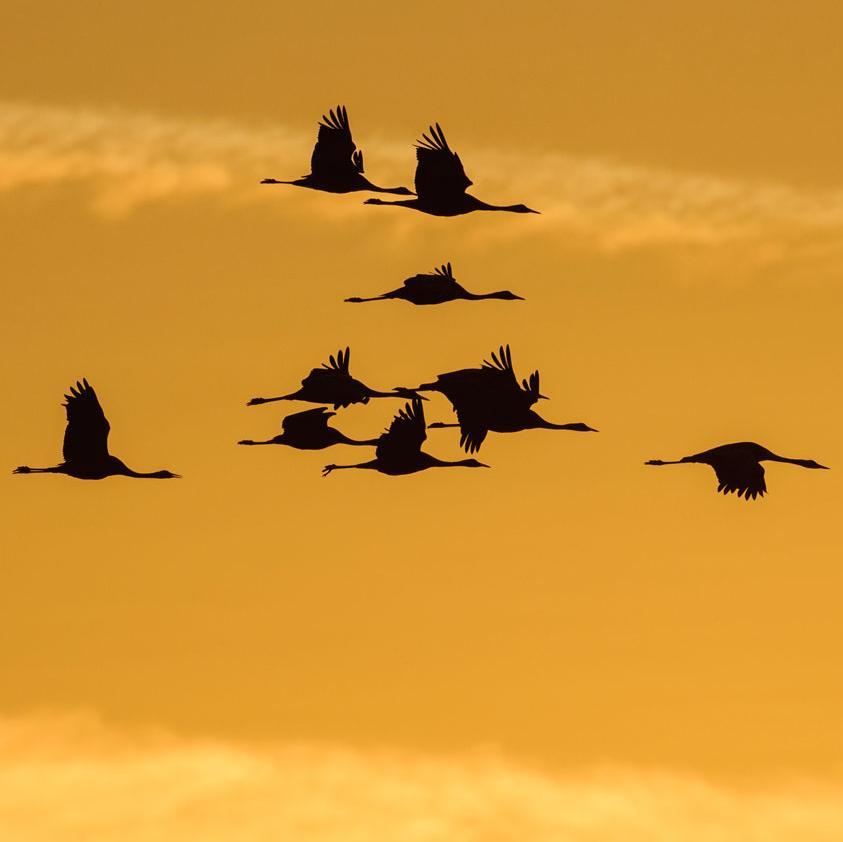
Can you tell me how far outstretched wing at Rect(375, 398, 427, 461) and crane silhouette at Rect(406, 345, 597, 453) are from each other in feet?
12.9

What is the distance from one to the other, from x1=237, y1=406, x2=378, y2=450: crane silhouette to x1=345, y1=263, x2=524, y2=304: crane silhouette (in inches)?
146

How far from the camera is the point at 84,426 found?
17188 centimetres

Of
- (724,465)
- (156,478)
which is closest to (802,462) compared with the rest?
(724,465)

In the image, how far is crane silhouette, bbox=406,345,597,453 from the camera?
563 ft

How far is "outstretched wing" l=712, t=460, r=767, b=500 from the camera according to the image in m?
173

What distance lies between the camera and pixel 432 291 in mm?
174000

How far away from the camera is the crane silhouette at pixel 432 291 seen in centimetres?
17388

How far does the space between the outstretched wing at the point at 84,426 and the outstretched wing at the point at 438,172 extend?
901 cm

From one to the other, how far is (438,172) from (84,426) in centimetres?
1013

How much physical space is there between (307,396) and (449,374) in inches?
160

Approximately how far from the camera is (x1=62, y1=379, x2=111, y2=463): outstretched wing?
17188cm

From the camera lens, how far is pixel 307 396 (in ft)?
571

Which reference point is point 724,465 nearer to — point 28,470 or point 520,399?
point 520,399

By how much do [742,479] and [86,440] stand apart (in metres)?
15.4
